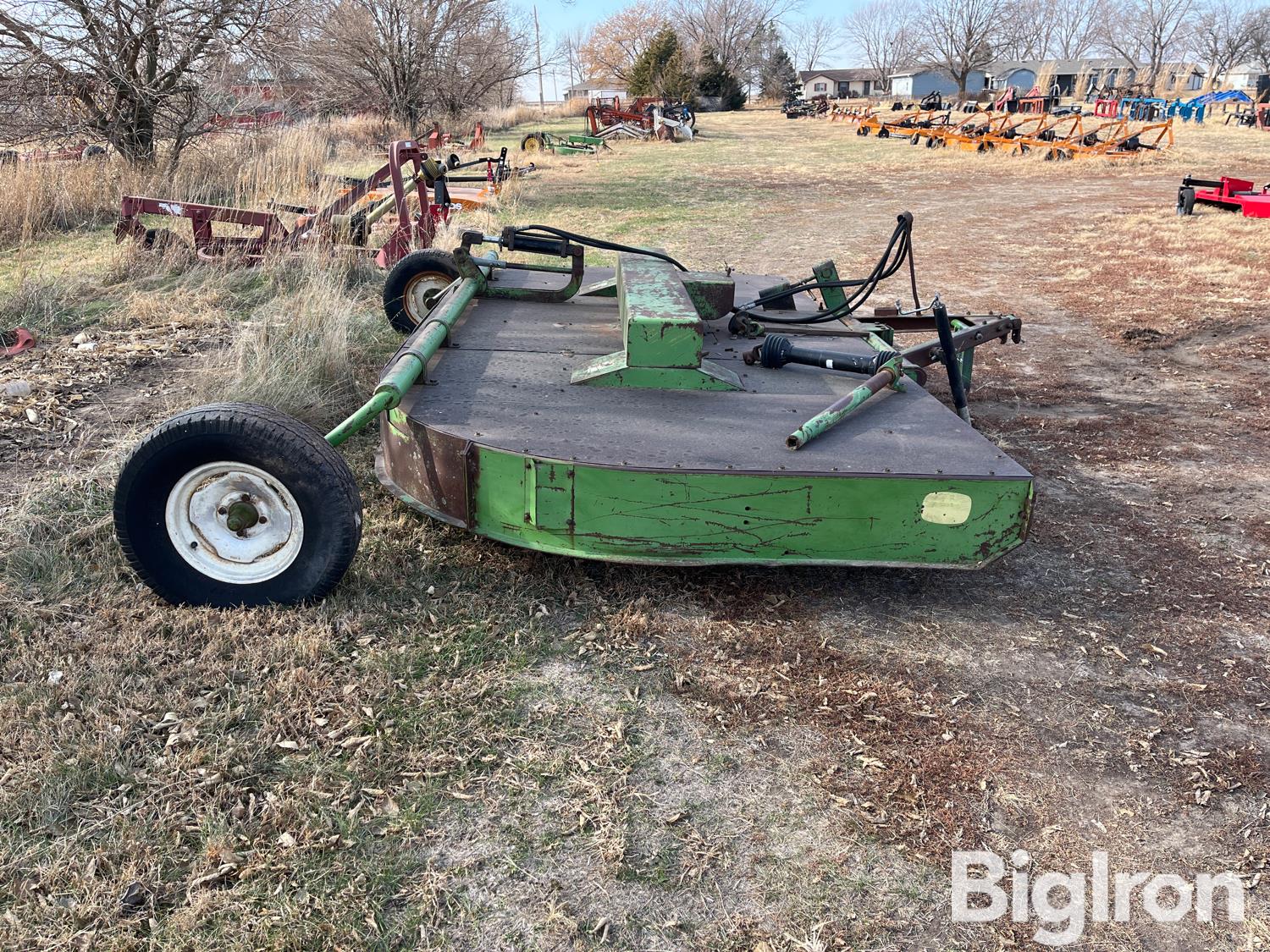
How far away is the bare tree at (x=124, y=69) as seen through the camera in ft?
35.2

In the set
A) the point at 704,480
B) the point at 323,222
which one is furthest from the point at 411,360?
the point at 323,222

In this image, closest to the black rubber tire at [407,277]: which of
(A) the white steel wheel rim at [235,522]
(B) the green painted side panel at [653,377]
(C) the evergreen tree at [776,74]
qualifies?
(B) the green painted side panel at [653,377]

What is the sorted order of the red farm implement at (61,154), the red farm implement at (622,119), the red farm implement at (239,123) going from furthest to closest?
the red farm implement at (622,119), the red farm implement at (239,123), the red farm implement at (61,154)

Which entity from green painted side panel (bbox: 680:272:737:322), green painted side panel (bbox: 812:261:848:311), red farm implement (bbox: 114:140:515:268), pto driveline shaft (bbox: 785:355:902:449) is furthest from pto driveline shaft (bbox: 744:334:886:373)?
red farm implement (bbox: 114:140:515:268)

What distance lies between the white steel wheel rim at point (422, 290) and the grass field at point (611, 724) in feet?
2.76

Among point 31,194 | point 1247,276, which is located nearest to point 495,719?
point 1247,276

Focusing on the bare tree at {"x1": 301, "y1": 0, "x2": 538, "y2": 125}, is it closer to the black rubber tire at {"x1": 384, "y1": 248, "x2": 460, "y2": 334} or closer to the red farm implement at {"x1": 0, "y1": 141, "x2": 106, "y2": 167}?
the red farm implement at {"x1": 0, "y1": 141, "x2": 106, "y2": 167}

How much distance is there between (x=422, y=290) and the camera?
580 cm

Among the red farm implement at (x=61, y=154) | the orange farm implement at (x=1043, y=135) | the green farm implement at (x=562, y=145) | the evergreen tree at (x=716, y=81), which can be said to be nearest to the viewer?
the red farm implement at (x=61, y=154)

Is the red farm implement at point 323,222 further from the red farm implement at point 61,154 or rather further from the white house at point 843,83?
the white house at point 843,83

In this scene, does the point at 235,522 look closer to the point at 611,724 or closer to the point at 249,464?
the point at 249,464

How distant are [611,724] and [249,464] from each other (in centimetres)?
138

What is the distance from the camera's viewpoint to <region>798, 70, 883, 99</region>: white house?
298 feet

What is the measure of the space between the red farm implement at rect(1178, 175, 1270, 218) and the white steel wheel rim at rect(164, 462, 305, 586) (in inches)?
463
